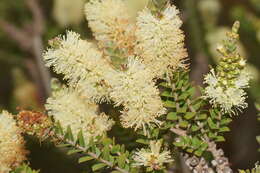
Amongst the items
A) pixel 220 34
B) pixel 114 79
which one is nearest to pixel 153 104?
pixel 114 79

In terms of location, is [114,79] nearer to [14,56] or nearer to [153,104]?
[153,104]

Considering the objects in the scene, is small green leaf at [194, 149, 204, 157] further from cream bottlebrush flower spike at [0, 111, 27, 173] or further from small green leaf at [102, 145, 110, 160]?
cream bottlebrush flower spike at [0, 111, 27, 173]

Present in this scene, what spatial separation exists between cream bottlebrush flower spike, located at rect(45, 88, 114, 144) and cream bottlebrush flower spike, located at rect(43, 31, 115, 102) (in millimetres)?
29

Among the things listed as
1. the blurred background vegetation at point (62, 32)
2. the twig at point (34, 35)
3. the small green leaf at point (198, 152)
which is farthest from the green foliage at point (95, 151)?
the twig at point (34, 35)

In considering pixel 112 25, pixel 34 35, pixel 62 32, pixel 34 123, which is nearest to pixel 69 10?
pixel 62 32

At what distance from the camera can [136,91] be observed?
82 centimetres

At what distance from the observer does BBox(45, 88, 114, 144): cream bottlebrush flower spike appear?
0.88 m

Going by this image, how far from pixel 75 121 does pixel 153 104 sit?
149mm

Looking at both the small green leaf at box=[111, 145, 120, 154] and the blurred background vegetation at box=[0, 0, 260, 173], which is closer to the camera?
the small green leaf at box=[111, 145, 120, 154]

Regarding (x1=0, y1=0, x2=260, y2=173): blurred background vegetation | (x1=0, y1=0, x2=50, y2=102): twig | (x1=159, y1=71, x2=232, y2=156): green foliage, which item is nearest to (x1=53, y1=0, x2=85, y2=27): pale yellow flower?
(x1=0, y1=0, x2=260, y2=173): blurred background vegetation

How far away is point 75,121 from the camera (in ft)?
2.90

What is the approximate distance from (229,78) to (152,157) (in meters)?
0.18

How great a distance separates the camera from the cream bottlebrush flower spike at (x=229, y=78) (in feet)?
2.68

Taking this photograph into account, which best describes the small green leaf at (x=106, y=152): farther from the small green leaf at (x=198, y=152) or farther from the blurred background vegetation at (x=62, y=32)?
the blurred background vegetation at (x=62, y=32)
